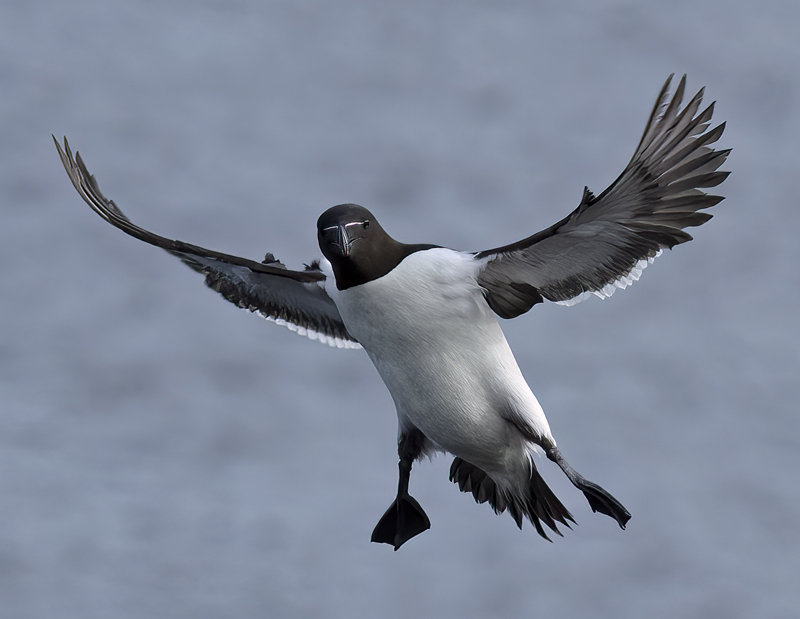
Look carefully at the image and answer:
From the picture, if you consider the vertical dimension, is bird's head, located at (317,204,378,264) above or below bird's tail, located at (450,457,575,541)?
above

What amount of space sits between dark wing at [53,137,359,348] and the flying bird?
0.09 ft

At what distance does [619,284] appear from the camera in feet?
29.8

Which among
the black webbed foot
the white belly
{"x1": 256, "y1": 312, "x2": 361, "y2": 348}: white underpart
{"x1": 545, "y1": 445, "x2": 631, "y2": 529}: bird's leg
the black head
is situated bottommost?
{"x1": 545, "y1": 445, "x2": 631, "y2": 529}: bird's leg

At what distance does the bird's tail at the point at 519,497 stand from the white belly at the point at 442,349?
0.67 meters

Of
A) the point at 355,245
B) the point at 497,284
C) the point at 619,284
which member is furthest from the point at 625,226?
the point at 355,245

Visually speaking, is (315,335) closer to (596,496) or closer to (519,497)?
(519,497)

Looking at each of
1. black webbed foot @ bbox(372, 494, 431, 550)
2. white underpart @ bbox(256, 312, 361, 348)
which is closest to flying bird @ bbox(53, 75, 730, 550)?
black webbed foot @ bbox(372, 494, 431, 550)

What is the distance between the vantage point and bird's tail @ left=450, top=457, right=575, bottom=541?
10.1 m

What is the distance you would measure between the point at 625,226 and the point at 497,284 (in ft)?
3.41

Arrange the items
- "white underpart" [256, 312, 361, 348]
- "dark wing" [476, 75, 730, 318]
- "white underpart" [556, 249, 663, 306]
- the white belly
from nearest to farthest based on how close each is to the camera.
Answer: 1. "dark wing" [476, 75, 730, 318]
2. "white underpart" [556, 249, 663, 306]
3. the white belly
4. "white underpart" [256, 312, 361, 348]

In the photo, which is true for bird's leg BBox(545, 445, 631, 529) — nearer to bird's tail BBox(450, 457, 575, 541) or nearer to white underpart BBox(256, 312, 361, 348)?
bird's tail BBox(450, 457, 575, 541)

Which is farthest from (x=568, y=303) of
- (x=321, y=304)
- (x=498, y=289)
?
(x=321, y=304)

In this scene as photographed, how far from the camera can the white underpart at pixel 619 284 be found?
8.94m

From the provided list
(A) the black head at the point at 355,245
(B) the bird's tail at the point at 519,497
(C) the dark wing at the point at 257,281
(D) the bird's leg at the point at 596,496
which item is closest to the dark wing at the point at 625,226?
(A) the black head at the point at 355,245
